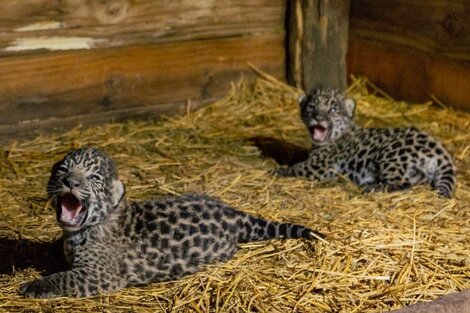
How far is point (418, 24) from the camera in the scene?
29.2ft

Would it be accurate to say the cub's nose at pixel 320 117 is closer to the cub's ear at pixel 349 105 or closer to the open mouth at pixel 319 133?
the open mouth at pixel 319 133

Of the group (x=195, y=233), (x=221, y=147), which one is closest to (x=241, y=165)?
(x=221, y=147)

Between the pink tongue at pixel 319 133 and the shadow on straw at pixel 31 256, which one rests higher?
the pink tongue at pixel 319 133

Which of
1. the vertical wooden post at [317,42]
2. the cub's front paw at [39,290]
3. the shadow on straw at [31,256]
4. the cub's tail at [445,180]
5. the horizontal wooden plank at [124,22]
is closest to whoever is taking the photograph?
the cub's front paw at [39,290]

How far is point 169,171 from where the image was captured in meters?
7.62

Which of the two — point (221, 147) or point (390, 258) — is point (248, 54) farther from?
point (390, 258)

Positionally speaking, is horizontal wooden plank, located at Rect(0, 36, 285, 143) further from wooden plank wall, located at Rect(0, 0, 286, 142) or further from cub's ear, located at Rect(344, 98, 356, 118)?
cub's ear, located at Rect(344, 98, 356, 118)

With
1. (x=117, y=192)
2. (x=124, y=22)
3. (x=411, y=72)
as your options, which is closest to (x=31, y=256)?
(x=117, y=192)

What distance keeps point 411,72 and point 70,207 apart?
4.80 meters

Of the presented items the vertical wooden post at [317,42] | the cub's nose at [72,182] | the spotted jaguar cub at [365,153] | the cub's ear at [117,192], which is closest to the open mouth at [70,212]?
the cub's nose at [72,182]

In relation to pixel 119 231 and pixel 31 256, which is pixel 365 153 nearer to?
pixel 119 231

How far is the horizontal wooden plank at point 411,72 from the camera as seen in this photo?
347 inches

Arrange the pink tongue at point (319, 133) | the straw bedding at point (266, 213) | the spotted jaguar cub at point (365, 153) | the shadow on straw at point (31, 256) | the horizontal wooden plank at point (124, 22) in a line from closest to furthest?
the straw bedding at point (266, 213) → the shadow on straw at point (31, 256) → the spotted jaguar cub at point (365, 153) → the pink tongue at point (319, 133) → the horizontal wooden plank at point (124, 22)

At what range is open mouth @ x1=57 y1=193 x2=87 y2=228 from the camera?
533cm
